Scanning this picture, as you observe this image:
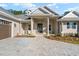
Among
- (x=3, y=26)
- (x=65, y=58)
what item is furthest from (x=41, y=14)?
(x=65, y=58)

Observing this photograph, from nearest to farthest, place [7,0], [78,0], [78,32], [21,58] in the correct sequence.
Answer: [21,58] < [78,0] < [7,0] < [78,32]

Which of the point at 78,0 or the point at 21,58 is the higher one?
the point at 78,0

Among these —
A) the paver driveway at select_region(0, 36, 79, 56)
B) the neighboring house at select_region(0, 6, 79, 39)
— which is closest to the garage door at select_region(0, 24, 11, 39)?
the neighboring house at select_region(0, 6, 79, 39)

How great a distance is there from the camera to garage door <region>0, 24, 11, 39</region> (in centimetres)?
2153

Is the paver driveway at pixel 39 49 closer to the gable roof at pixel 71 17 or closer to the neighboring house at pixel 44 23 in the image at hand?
the neighboring house at pixel 44 23

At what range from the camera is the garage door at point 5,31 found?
21.5 meters

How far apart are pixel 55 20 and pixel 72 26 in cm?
367

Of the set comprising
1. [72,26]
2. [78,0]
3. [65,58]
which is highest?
[78,0]

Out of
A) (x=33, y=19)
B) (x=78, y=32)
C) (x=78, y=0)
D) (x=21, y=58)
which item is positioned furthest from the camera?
(x=33, y=19)

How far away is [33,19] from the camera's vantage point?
3256 cm

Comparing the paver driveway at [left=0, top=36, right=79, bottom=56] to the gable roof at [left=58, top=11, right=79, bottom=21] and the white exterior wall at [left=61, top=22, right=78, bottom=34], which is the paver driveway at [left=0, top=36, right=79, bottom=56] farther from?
the gable roof at [left=58, top=11, right=79, bottom=21]

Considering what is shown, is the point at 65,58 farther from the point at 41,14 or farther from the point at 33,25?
the point at 33,25

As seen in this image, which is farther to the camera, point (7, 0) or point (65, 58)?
point (7, 0)

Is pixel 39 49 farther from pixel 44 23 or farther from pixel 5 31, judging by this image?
pixel 44 23
